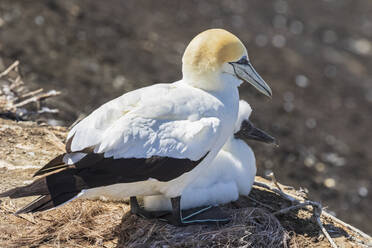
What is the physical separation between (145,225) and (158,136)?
0.73 metres

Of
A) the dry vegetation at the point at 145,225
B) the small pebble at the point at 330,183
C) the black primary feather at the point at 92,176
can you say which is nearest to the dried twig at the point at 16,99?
the dry vegetation at the point at 145,225

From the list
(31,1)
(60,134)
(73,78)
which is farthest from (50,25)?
(60,134)

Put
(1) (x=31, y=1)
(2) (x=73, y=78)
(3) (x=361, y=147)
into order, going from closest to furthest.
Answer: (2) (x=73, y=78)
(3) (x=361, y=147)
(1) (x=31, y=1)

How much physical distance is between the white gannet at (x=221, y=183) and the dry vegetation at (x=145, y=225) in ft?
0.43

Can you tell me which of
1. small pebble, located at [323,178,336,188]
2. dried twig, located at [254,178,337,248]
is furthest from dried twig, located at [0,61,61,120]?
small pebble, located at [323,178,336,188]

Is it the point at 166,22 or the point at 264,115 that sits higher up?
the point at 166,22

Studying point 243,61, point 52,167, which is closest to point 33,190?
point 52,167

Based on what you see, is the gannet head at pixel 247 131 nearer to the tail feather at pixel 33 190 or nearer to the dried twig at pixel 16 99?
the dried twig at pixel 16 99

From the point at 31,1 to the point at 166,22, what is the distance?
2511 millimetres

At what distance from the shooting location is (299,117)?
9680 mm

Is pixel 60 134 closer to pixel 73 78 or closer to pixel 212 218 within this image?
pixel 212 218

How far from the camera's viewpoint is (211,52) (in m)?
4.44

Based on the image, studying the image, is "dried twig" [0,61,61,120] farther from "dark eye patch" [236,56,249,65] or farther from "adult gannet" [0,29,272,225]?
"dark eye patch" [236,56,249,65]

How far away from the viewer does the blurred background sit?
27.7 feet
